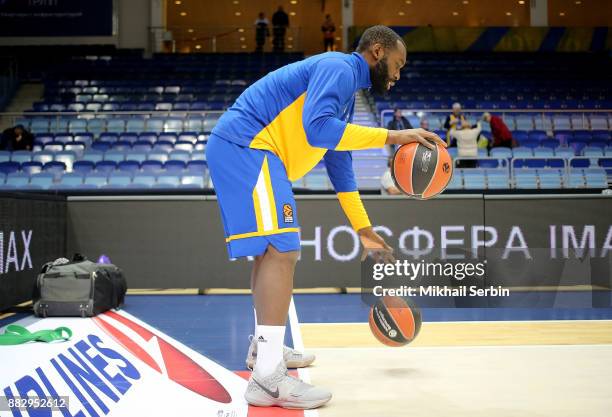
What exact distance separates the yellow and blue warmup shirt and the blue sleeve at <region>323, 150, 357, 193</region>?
1.06ft

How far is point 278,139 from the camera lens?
2939mm

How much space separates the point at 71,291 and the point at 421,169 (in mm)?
3767

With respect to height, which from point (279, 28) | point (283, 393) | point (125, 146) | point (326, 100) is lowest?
point (283, 393)

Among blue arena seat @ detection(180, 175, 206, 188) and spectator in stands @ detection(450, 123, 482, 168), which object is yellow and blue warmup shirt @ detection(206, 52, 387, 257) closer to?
blue arena seat @ detection(180, 175, 206, 188)

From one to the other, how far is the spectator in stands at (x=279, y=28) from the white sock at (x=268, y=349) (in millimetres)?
18620

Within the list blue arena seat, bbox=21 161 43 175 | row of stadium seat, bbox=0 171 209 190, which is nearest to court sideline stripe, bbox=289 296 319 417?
row of stadium seat, bbox=0 171 209 190

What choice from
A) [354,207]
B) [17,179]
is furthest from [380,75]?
[17,179]

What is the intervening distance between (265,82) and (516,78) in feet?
55.4

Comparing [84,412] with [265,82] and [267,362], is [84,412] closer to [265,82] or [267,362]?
[267,362]

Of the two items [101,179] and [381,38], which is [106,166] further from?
[381,38]

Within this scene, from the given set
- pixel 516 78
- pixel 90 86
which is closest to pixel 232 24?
pixel 90 86

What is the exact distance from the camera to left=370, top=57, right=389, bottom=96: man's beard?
2.96m

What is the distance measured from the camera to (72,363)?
3646 millimetres

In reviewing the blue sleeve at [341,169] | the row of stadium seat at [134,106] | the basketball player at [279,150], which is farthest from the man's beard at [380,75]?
the row of stadium seat at [134,106]
